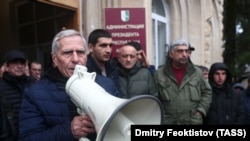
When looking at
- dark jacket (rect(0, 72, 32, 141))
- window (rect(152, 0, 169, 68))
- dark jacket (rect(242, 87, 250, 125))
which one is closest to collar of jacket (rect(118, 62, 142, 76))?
dark jacket (rect(0, 72, 32, 141))

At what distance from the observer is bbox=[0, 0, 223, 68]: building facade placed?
6801 mm

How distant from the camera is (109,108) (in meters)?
1.84

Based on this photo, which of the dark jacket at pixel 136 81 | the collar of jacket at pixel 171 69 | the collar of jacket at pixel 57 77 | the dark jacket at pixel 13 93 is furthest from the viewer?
the collar of jacket at pixel 171 69

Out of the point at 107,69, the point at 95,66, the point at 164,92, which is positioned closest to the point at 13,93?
the point at 95,66

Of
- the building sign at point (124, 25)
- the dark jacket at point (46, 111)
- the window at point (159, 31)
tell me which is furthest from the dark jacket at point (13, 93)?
the window at point (159, 31)

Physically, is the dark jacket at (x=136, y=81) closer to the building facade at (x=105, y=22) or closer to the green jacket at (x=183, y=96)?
the green jacket at (x=183, y=96)

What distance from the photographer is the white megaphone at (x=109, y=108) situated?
1.84 meters

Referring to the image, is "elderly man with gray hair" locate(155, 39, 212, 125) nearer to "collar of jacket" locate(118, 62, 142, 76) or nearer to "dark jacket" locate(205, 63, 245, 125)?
"dark jacket" locate(205, 63, 245, 125)

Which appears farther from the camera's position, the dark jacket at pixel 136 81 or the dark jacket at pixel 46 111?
the dark jacket at pixel 136 81

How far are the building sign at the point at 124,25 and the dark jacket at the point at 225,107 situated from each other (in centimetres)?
146

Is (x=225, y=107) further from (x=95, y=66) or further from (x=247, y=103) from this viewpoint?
(x=95, y=66)

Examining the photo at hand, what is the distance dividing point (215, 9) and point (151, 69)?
25.9ft

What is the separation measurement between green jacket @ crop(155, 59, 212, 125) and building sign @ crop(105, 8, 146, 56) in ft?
4.45

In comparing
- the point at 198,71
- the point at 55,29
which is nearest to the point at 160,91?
the point at 198,71
